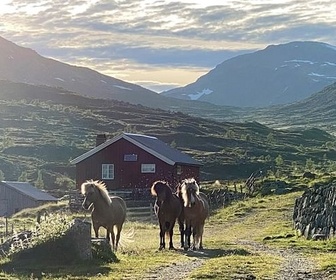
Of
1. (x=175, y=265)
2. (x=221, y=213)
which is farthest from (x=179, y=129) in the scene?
(x=175, y=265)

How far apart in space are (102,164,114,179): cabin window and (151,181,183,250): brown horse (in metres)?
40.6

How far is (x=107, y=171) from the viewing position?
64438mm

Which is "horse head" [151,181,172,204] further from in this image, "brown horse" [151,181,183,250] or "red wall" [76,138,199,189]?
"red wall" [76,138,199,189]

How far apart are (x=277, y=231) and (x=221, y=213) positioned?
48.9 feet

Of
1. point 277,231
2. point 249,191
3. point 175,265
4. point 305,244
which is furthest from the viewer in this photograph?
point 249,191

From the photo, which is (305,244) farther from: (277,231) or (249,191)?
(249,191)

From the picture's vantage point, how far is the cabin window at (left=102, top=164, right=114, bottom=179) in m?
64.2

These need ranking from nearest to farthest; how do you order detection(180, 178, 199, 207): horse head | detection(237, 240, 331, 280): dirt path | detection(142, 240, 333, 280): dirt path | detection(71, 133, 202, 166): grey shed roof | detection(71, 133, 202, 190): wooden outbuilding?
detection(142, 240, 333, 280): dirt path < detection(237, 240, 331, 280): dirt path < detection(180, 178, 199, 207): horse head < detection(71, 133, 202, 166): grey shed roof < detection(71, 133, 202, 190): wooden outbuilding

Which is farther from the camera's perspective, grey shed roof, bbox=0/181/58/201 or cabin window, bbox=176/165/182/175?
grey shed roof, bbox=0/181/58/201

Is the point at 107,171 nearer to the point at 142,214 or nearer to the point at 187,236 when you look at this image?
the point at 142,214

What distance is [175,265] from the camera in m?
18.2

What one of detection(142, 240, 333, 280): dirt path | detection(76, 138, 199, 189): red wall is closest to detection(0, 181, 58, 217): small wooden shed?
detection(76, 138, 199, 189): red wall

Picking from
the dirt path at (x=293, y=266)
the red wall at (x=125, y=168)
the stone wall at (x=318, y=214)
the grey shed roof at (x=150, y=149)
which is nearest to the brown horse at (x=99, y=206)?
the dirt path at (x=293, y=266)

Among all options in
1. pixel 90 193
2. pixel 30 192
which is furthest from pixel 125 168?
pixel 90 193
